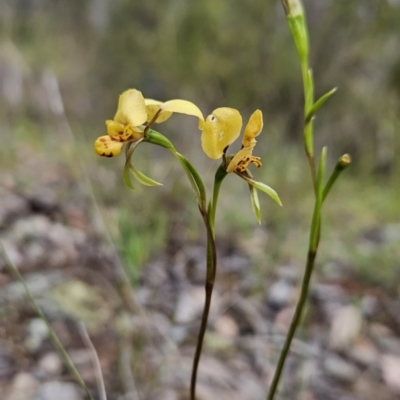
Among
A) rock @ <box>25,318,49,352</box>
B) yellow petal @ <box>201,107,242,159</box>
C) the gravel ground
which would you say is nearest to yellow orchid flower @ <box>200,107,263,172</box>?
yellow petal @ <box>201,107,242,159</box>

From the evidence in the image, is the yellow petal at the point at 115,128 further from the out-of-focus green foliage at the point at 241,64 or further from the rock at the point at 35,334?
the out-of-focus green foliage at the point at 241,64

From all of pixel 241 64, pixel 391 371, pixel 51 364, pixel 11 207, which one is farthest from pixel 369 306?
pixel 241 64

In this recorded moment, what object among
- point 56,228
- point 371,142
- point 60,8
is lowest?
point 56,228

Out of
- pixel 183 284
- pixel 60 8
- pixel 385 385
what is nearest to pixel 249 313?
pixel 183 284

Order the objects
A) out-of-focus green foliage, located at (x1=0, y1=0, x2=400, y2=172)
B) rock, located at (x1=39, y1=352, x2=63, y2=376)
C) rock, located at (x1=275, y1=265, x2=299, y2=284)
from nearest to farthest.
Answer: rock, located at (x1=39, y1=352, x2=63, y2=376) < rock, located at (x1=275, y1=265, x2=299, y2=284) < out-of-focus green foliage, located at (x1=0, y1=0, x2=400, y2=172)

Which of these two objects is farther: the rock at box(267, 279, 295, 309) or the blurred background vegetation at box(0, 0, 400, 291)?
the blurred background vegetation at box(0, 0, 400, 291)

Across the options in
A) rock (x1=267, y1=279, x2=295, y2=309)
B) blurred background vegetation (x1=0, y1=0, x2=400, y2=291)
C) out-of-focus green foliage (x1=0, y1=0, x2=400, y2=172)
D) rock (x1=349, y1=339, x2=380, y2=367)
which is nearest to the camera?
rock (x1=349, y1=339, x2=380, y2=367)

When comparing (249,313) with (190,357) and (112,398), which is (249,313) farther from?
(112,398)

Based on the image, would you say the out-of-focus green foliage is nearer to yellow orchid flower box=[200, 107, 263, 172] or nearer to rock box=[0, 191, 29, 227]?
rock box=[0, 191, 29, 227]
